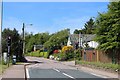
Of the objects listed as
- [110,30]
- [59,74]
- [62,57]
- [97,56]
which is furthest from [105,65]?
[62,57]

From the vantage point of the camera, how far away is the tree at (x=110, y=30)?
3428 centimetres

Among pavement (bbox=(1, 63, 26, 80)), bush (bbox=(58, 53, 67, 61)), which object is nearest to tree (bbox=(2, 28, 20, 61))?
bush (bbox=(58, 53, 67, 61))

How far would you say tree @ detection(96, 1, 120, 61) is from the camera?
34281mm

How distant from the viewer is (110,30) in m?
36.4

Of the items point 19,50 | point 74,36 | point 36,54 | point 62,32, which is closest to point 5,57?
point 19,50

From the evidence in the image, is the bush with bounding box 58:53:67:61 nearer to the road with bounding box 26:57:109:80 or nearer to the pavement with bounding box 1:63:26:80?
the road with bounding box 26:57:109:80

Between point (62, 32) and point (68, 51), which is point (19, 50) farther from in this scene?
point (62, 32)

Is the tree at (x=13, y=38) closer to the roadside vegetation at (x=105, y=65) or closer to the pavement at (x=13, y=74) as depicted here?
the roadside vegetation at (x=105, y=65)

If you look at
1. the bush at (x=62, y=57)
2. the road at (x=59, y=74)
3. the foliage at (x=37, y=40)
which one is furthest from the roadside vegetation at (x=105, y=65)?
the foliage at (x=37, y=40)

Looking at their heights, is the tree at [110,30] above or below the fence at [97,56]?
above

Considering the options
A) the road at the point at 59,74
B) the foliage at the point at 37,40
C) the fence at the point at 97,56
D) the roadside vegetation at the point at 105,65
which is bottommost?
the road at the point at 59,74

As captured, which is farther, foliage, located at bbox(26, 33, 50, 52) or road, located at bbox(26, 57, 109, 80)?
foliage, located at bbox(26, 33, 50, 52)

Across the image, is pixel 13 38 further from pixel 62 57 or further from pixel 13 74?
pixel 13 74

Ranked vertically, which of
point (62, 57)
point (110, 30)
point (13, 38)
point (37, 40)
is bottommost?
point (62, 57)
